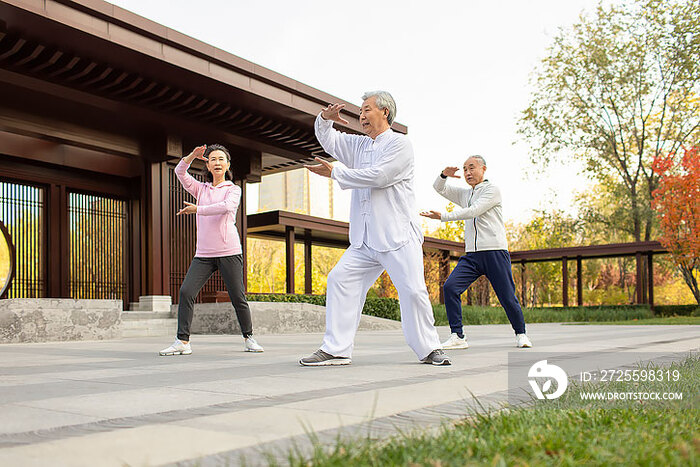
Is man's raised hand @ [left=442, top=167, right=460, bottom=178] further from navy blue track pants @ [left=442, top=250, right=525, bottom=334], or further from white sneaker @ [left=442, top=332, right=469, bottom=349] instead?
white sneaker @ [left=442, top=332, right=469, bottom=349]

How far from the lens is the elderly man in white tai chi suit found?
475 cm

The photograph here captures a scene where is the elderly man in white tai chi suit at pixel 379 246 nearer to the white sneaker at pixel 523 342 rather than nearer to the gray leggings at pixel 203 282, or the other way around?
the gray leggings at pixel 203 282

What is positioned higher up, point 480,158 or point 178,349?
point 480,158

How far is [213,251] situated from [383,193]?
2056mm

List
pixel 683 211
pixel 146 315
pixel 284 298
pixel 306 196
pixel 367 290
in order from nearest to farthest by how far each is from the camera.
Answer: pixel 367 290, pixel 146 315, pixel 284 298, pixel 683 211, pixel 306 196

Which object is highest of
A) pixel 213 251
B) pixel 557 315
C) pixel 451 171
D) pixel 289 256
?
pixel 451 171

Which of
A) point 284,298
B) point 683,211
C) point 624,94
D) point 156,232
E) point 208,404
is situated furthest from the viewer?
point 624,94

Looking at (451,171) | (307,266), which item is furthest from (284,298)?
(451,171)

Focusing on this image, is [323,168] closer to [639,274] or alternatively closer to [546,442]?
[546,442]

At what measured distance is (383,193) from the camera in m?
4.88

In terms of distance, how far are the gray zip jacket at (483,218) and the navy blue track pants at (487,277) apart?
0.09 m

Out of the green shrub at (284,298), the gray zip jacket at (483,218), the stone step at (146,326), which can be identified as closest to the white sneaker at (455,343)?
the gray zip jacket at (483,218)

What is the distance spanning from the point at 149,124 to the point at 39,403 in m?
9.91

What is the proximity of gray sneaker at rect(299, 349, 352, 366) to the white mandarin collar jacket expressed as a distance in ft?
2.71
